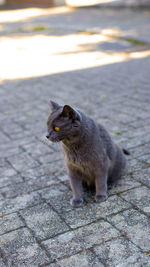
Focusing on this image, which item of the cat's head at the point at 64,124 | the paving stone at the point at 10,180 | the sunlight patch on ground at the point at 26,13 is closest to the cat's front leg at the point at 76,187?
the cat's head at the point at 64,124

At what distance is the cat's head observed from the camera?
3.00 m

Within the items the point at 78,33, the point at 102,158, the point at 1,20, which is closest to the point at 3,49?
the point at 78,33

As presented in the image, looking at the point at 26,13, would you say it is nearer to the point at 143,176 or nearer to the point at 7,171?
the point at 7,171

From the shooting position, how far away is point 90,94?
7250 mm

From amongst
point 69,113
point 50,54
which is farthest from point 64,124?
point 50,54

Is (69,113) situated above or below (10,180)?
above

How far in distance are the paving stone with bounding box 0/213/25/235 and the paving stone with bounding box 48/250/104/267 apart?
691 mm

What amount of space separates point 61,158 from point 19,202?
3.78 ft

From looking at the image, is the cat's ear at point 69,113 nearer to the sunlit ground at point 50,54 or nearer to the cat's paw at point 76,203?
the cat's paw at point 76,203

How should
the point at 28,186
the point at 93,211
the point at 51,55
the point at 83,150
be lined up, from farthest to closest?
the point at 51,55 < the point at 28,186 < the point at 93,211 < the point at 83,150

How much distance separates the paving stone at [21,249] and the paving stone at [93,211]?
40 cm

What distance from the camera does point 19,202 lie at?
3607 mm

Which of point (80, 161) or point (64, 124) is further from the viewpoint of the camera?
point (80, 161)

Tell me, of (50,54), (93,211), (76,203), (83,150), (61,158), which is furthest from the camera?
(50,54)
